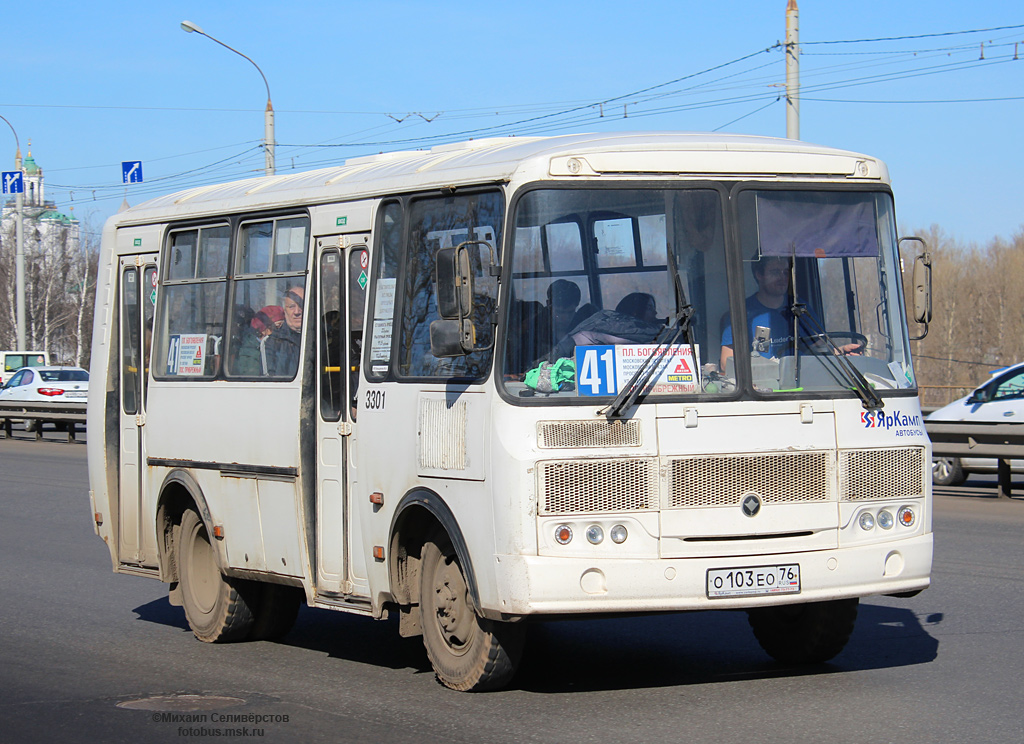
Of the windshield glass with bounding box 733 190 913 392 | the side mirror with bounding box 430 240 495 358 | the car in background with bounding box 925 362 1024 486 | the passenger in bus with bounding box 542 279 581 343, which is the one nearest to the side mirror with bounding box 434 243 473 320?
the side mirror with bounding box 430 240 495 358

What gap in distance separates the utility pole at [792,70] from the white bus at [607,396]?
15090 millimetres

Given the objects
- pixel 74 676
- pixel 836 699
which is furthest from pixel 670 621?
pixel 74 676

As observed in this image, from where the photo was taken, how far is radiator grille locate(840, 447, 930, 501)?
6668 mm

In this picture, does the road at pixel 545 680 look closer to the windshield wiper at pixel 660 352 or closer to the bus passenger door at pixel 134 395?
the bus passenger door at pixel 134 395

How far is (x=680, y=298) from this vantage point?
6582 mm

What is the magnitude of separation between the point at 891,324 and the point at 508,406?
6.86 ft

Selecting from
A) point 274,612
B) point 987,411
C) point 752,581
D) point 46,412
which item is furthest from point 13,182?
point 752,581

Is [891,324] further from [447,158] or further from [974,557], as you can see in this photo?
[974,557]

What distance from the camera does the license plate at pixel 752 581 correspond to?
633 centimetres

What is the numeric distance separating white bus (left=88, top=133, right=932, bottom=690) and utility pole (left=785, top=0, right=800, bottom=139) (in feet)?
49.5

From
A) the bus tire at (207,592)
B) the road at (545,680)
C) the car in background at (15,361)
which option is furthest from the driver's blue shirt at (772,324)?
the car in background at (15,361)

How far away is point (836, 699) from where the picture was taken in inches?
256

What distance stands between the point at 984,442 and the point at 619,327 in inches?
448

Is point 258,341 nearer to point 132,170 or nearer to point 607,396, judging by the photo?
point 607,396
